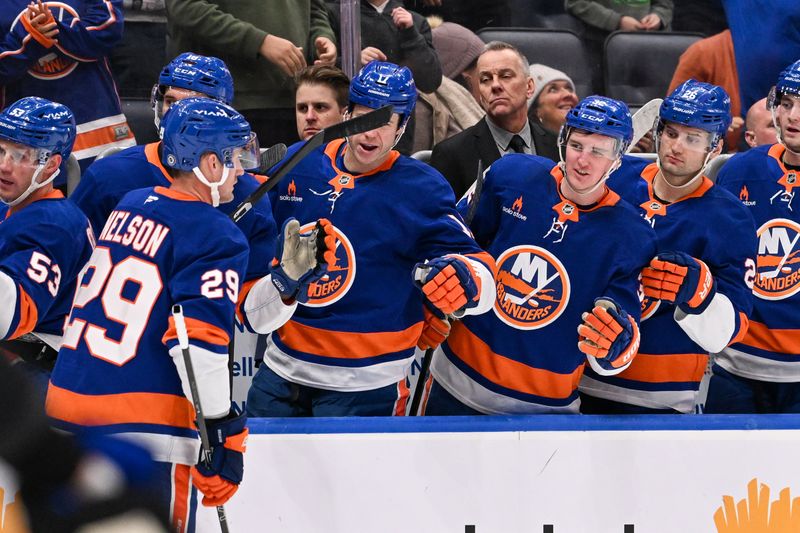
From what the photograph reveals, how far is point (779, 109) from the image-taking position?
3.38 meters

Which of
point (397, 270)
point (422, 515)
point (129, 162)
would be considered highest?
point (129, 162)

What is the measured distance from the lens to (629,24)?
471 cm

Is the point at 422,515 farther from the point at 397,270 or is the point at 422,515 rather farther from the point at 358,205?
the point at 358,205

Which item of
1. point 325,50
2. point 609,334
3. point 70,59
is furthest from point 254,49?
point 609,334

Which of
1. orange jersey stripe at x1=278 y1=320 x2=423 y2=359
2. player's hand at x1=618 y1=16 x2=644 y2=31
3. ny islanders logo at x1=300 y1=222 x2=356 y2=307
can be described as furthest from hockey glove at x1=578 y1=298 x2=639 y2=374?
player's hand at x1=618 y1=16 x2=644 y2=31

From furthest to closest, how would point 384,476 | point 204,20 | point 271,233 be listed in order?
point 204,20 < point 271,233 < point 384,476

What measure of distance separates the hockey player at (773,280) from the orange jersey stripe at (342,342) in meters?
1.17

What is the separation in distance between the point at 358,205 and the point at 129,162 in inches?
26.0

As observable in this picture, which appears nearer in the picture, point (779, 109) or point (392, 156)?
point (392, 156)

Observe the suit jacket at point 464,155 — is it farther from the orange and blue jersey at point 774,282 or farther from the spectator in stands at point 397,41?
the orange and blue jersey at point 774,282

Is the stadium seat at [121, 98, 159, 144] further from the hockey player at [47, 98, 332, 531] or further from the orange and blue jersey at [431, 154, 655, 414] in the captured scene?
the hockey player at [47, 98, 332, 531]

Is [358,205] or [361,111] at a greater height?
[361,111]

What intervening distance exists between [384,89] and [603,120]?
2.07 ft

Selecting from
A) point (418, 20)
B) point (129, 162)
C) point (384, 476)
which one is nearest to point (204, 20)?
point (418, 20)
